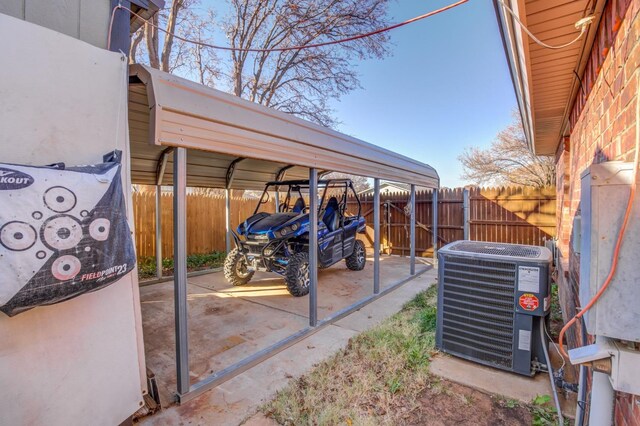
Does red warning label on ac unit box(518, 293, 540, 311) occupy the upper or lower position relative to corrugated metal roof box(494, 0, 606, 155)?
lower

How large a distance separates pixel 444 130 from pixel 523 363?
16.7 meters

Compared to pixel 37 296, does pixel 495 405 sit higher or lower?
lower

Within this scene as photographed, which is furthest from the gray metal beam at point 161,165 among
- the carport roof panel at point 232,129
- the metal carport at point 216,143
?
the carport roof panel at point 232,129

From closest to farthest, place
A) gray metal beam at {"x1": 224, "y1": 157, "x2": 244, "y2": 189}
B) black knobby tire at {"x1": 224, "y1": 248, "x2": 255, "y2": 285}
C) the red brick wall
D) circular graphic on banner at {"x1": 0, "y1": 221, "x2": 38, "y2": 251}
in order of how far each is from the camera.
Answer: the red brick wall
circular graphic on banner at {"x1": 0, "y1": 221, "x2": 38, "y2": 251}
black knobby tire at {"x1": 224, "y1": 248, "x2": 255, "y2": 285}
gray metal beam at {"x1": 224, "y1": 157, "x2": 244, "y2": 189}

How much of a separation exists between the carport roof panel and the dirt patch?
251 cm

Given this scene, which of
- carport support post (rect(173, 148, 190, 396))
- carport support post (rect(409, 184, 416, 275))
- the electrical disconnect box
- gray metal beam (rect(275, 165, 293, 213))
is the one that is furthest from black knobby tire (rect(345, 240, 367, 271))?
the electrical disconnect box

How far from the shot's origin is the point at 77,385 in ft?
5.67

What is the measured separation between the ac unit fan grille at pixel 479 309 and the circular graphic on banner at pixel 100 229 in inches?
110

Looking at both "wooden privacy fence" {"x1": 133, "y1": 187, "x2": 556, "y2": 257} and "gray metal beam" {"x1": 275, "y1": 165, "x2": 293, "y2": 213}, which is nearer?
"gray metal beam" {"x1": 275, "y1": 165, "x2": 293, "y2": 213}

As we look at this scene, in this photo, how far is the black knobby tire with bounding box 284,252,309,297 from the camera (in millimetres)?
4727

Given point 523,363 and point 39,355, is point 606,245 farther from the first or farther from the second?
point 39,355

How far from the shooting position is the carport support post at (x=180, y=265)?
2.27m

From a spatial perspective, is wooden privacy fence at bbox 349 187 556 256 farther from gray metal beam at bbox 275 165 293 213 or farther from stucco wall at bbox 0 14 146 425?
stucco wall at bbox 0 14 146 425

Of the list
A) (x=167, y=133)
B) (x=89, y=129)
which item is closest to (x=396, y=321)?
(x=167, y=133)
